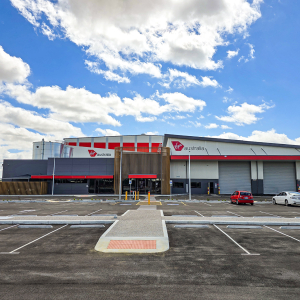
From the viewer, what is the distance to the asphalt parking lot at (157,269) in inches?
221

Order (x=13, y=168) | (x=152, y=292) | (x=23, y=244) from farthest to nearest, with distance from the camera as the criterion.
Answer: (x=13, y=168) < (x=23, y=244) < (x=152, y=292)

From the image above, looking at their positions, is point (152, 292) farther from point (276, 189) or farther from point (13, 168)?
point (13, 168)

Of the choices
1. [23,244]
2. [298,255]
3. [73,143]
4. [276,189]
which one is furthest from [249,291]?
[73,143]

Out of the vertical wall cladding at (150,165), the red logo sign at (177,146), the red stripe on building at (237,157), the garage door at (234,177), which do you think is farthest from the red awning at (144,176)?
the garage door at (234,177)

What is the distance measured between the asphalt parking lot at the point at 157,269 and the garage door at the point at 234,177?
34869 mm

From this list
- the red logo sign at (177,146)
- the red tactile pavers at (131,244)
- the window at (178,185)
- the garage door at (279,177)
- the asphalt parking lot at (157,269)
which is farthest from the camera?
the red logo sign at (177,146)

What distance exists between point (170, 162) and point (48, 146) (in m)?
34.8

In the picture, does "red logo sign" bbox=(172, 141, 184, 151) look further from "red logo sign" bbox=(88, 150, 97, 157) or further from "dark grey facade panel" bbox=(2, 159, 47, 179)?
"dark grey facade panel" bbox=(2, 159, 47, 179)

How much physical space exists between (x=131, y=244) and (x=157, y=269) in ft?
8.53

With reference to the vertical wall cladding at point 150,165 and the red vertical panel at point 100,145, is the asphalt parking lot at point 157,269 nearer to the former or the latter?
the vertical wall cladding at point 150,165

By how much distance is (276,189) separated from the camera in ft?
147

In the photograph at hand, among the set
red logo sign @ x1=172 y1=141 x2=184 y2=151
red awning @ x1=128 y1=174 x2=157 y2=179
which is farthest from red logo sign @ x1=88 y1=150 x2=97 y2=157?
red logo sign @ x1=172 y1=141 x2=184 y2=151

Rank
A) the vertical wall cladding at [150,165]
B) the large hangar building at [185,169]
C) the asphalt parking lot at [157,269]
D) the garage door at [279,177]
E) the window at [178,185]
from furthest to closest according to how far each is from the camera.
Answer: the garage door at [279,177] → the window at [178,185] → the large hangar building at [185,169] → the vertical wall cladding at [150,165] → the asphalt parking lot at [157,269]

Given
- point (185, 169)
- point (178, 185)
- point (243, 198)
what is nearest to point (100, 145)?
point (178, 185)
